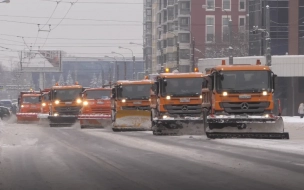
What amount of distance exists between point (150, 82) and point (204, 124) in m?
6.92

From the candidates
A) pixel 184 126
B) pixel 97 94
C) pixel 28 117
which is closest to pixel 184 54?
pixel 28 117

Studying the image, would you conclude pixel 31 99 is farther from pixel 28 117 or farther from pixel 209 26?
pixel 209 26

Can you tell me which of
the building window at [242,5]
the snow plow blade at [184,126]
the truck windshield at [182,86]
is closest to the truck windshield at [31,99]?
the truck windshield at [182,86]

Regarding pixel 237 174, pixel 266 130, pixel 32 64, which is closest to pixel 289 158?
pixel 237 174

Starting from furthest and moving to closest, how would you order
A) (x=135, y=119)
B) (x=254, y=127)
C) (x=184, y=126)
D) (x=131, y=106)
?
(x=131, y=106), (x=135, y=119), (x=184, y=126), (x=254, y=127)

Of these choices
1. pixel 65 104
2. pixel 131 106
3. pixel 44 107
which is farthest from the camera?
pixel 44 107

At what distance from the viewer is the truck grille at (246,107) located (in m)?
24.7

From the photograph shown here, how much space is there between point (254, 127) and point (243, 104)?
3.61ft

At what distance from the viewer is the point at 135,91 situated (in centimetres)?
3316

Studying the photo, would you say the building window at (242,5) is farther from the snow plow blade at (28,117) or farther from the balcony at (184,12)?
the snow plow blade at (28,117)

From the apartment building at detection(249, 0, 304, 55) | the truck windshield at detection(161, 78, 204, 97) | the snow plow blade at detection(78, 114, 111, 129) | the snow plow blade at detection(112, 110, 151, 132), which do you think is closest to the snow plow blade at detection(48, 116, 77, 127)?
the snow plow blade at detection(78, 114, 111, 129)

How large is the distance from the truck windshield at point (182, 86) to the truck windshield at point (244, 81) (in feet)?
12.2

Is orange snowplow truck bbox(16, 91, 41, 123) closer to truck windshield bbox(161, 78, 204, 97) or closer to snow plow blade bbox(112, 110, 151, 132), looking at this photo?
snow plow blade bbox(112, 110, 151, 132)

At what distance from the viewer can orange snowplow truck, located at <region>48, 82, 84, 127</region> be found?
41.6 meters
